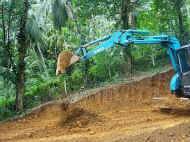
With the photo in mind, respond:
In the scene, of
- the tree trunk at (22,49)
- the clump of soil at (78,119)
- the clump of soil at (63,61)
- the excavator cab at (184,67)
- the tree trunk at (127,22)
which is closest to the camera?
the excavator cab at (184,67)

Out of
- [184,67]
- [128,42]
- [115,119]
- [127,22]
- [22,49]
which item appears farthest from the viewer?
[127,22]

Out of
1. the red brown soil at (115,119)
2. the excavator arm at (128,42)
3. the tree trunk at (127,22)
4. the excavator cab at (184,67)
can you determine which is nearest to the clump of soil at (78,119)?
the red brown soil at (115,119)

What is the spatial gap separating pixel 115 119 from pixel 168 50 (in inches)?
120

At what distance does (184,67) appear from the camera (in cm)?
1517

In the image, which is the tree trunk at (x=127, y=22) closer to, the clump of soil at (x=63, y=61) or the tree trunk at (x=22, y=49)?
the tree trunk at (x=22, y=49)

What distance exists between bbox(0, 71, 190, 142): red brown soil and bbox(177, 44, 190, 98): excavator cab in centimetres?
95

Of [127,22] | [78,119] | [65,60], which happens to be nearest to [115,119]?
[78,119]

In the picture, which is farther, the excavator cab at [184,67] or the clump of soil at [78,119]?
the clump of soil at [78,119]

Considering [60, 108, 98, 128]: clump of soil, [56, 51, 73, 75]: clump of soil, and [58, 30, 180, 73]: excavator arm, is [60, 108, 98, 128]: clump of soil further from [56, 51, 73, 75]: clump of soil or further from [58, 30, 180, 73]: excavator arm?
[58, 30, 180, 73]: excavator arm

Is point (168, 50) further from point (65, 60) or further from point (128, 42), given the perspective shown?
point (65, 60)

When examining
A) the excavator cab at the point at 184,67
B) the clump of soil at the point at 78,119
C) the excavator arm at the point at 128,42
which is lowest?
the clump of soil at the point at 78,119

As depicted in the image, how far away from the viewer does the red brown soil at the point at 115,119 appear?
1270 cm

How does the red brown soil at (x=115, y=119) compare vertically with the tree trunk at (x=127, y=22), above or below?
below

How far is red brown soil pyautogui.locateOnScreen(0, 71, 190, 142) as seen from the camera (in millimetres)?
12703
